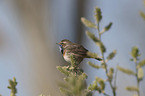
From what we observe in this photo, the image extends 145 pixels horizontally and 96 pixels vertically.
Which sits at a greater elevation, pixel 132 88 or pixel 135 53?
pixel 135 53

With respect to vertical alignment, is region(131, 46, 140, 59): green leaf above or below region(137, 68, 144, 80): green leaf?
above

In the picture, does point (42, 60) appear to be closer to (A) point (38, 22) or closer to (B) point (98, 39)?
(A) point (38, 22)

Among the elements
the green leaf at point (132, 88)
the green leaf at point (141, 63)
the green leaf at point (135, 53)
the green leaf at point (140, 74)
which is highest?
the green leaf at point (135, 53)

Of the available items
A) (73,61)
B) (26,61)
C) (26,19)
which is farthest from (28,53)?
(73,61)

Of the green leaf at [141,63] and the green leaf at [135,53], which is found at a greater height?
the green leaf at [135,53]

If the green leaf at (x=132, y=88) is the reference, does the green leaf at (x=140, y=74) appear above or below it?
above

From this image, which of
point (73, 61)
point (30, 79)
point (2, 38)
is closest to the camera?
point (73, 61)

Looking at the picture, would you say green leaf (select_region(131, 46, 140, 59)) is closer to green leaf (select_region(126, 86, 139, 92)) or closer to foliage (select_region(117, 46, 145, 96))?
foliage (select_region(117, 46, 145, 96))

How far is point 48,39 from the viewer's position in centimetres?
992

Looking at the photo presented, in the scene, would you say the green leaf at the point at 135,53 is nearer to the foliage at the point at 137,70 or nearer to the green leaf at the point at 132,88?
the foliage at the point at 137,70

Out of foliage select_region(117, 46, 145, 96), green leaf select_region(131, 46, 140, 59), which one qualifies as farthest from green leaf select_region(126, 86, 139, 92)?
green leaf select_region(131, 46, 140, 59)

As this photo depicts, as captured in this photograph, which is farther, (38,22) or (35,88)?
(38,22)

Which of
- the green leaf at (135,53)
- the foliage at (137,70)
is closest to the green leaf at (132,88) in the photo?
the foliage at (137,70)

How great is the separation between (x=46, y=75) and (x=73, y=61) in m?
6.93
